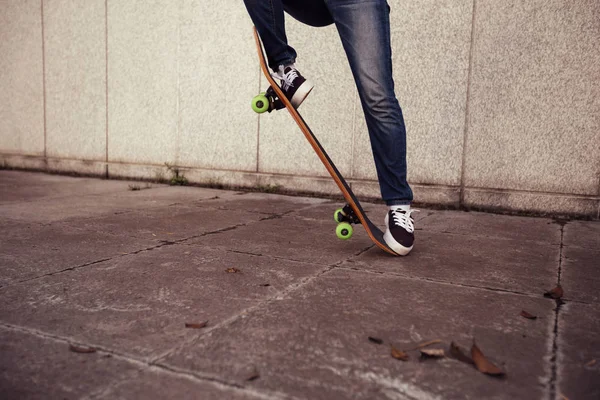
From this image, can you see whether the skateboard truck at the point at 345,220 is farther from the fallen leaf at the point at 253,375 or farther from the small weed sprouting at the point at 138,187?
the small weed sprouting at the point at 138,187

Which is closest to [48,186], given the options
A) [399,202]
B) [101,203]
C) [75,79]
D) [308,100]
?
[101,203]

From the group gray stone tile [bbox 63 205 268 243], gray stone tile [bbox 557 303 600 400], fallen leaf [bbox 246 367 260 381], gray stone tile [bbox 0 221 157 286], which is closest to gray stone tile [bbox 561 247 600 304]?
gray stone tile [bbox 557 303 600 400]

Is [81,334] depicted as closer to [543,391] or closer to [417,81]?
[543,391]

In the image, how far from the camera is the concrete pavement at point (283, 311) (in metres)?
1.32

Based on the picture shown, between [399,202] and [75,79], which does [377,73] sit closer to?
[399,202]

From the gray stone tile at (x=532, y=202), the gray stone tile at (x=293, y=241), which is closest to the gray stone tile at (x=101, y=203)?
the gray stone tile at (x=293, y=241)

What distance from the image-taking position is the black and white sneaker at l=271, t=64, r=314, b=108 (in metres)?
2.71

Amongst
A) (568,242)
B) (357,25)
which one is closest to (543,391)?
(357,25)

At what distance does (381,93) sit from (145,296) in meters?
1.46

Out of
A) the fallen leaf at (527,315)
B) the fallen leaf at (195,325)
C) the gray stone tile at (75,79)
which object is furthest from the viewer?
the gray stone tile at (75,79)

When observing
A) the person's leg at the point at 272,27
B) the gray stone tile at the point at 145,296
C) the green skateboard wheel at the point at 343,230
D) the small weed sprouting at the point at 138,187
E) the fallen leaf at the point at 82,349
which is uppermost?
the person's leg at the point at 272,27

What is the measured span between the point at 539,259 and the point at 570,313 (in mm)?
859

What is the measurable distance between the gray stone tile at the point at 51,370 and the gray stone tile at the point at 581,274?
174 cm

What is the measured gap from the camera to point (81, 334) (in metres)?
1.59
